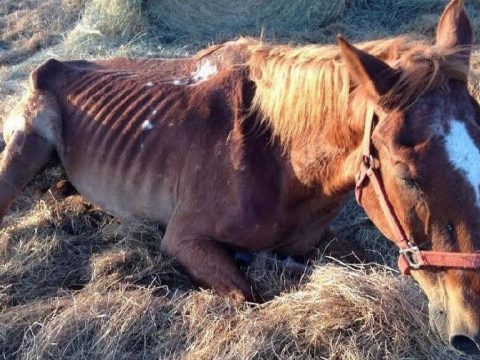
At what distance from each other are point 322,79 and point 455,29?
1.86 ft

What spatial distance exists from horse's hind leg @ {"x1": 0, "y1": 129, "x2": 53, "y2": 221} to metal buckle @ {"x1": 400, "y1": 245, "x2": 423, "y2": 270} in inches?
98.0

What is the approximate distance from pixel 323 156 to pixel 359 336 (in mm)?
787

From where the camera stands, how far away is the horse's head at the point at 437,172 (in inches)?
85.5

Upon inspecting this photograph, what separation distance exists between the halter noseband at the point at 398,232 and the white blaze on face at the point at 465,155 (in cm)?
22

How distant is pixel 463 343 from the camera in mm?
2223

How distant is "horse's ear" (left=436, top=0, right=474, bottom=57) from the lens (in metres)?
2.57

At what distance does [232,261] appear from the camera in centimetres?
318

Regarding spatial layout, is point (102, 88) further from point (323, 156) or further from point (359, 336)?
point (359, 336)

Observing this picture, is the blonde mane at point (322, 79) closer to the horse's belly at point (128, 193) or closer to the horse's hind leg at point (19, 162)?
the horse's belly at point (128, 193)

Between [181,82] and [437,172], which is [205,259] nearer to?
[181,82]

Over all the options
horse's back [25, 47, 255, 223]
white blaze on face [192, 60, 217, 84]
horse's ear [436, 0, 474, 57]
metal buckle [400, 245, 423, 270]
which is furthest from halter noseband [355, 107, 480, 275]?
white blaze on face [192, 60, 217, 84]

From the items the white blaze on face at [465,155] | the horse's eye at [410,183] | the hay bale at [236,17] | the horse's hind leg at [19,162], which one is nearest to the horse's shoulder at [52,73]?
the horse's hind leg at [19,162]

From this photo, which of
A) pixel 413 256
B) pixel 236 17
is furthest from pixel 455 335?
pixel 236 17

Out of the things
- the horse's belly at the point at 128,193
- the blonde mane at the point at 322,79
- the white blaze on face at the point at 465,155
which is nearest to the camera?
the white blaze on face at the point at 465,155
